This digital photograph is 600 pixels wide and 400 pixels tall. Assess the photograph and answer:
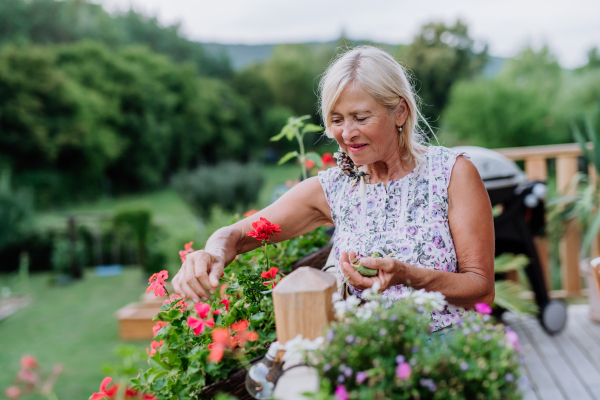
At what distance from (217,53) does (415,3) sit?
2135 centimetres

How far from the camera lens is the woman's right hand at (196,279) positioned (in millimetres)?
1032

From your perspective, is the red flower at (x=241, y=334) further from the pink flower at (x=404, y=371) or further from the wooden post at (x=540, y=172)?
the wooden post at (x=540, y=172)

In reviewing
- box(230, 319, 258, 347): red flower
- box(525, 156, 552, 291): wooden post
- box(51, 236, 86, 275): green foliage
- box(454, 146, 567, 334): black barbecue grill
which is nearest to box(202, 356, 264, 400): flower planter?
box(230, 319, 258, 347): red flower

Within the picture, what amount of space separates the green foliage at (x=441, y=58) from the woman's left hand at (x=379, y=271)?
765 inches

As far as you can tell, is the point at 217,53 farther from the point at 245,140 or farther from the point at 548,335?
the point at 548,335

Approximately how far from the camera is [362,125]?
129 cm

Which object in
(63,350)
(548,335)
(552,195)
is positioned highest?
(552,195)

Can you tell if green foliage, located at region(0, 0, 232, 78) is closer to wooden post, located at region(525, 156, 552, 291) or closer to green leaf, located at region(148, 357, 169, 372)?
wooden post, located at region(525, 156, 552, 291)

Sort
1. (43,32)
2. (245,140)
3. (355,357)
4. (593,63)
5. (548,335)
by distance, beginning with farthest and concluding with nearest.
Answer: (245,140) < (43,32) < (593,63) < (548,335) < (355,357)

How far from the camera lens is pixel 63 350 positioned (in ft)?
15.6

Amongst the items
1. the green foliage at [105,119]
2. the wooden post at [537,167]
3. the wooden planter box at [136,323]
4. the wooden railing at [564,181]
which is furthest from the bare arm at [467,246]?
the green foliage at [105,119]

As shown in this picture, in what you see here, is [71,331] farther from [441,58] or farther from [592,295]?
[441,58]

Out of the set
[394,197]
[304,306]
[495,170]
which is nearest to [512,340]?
[304,306]

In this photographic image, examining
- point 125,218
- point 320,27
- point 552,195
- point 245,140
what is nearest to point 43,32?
point 245,140
